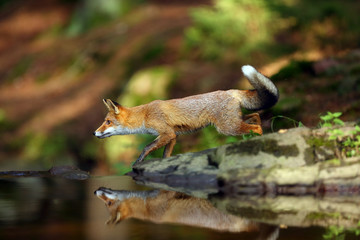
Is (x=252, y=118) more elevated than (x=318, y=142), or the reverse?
(x=252, y=118)

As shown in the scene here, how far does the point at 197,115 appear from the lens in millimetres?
7598

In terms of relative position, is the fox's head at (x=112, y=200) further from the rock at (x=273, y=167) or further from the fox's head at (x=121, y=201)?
the rock at (x=273, y=167)

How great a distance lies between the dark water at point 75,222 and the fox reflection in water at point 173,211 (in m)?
0.11

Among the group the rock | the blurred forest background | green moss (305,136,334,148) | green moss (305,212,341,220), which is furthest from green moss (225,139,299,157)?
green moss (305,212,341,220)

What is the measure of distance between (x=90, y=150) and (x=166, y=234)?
41.9 feet

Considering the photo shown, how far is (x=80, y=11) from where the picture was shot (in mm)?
28109

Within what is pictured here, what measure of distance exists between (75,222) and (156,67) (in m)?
11.7

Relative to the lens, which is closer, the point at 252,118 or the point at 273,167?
the point at 273,167

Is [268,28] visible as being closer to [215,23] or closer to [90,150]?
[215,23]

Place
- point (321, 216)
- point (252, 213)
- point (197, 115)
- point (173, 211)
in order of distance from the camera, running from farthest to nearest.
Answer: point (197, 115) → point (173, 211) → point (252, 213) → point (321, 216)

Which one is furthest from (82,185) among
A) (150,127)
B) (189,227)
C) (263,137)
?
(189,227)

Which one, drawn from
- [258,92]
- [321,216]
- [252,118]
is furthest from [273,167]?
[252,118]

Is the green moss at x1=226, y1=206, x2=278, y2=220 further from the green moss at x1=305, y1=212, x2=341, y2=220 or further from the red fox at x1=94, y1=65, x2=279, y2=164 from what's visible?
the red fox at x1=94, y1=65, x2=279, y2=164

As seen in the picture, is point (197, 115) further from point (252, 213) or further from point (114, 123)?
point (252, 213)
